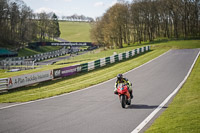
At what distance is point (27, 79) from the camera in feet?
68.0

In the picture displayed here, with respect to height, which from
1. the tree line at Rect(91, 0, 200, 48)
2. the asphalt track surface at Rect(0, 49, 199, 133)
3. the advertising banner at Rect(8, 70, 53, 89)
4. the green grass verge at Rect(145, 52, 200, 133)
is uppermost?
the tree line at Rect(91, 0, 200, 48)

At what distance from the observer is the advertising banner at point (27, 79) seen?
63.6ft

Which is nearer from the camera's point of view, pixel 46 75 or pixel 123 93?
pixel 123 93

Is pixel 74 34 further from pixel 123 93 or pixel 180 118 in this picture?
pixel 180 118

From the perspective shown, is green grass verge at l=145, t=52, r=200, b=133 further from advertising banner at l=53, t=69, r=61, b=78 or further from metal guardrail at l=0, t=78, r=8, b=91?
advertising banner at l=53, t=69, r=61, b=78

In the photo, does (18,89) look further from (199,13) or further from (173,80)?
(199,13)

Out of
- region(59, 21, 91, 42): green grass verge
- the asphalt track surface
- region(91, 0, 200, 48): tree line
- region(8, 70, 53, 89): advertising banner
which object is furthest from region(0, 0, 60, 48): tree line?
the asphalt track surface

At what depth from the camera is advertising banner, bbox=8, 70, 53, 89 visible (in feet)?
63.6

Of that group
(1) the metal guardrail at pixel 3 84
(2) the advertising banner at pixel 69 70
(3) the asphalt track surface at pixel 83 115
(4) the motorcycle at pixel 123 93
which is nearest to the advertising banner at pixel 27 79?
(1) the metal guardrail at pixel 3 84

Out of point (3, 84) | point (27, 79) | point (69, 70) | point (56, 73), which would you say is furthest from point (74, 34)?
point (3, 84)

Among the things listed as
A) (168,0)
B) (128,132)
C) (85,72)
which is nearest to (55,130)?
(128,132)

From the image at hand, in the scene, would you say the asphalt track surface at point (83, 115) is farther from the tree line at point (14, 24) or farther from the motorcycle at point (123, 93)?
the tree line at point (14, 24)

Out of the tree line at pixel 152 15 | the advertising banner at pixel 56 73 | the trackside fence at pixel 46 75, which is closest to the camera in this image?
the trackside fence at pixel 46 75

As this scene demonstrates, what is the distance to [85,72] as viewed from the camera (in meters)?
27.7
